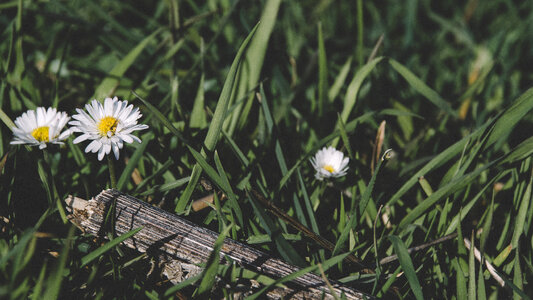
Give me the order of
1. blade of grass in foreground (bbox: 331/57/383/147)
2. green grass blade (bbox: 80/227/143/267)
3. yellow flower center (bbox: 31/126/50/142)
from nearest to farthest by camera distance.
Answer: green grass blade (bbox: 80/227/143/267) < yellow flower center (bbox: 31/126/50/142) < blade of grass in foreground (bbox: 331/57/383/147)

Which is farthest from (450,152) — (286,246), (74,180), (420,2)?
(420,2)

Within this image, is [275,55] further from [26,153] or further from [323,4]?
[26,153]

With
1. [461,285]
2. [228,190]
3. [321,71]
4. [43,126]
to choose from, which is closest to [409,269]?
[461,285]

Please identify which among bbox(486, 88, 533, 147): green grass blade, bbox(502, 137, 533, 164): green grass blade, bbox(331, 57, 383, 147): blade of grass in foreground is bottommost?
bbox(502, 137, 533, 164): green grass blade

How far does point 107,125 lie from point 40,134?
0.14 meters

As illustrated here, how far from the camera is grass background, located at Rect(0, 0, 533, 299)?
0.78m

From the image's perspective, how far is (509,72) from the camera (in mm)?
1396

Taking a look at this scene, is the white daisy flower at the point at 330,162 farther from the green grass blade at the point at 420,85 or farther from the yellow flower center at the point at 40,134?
the yellow flower center at the point at 40,134

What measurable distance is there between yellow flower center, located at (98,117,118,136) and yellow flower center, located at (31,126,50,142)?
0.11 metres

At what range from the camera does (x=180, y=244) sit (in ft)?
2.40

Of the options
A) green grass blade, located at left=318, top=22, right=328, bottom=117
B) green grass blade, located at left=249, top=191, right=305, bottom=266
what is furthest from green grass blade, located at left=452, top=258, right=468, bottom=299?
green grass blade, located at left=318, top=22, right=328, bottom=117

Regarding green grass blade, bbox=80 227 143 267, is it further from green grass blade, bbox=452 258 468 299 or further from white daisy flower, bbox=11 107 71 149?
green grass blade, bbox=452 258 468 299

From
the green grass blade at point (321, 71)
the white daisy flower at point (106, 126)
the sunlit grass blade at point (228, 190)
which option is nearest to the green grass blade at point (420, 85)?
the green grass blade at point (321, 71)

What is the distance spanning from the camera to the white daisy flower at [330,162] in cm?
91
